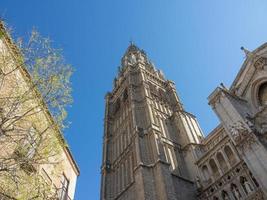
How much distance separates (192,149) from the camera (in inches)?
1047

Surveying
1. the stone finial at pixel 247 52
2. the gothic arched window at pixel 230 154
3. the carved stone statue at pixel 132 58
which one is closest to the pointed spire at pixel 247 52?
the stone finial at pixel 247 52

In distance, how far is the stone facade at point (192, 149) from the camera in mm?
16734

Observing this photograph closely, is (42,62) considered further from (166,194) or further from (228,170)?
(228,170)

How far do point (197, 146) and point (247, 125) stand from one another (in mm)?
11640

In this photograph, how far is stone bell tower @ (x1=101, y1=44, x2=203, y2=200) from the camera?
71.4 ft

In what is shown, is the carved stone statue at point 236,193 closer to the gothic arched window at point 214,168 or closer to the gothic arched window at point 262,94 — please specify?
the gothic arched window at point 214,168

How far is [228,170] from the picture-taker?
771 inches

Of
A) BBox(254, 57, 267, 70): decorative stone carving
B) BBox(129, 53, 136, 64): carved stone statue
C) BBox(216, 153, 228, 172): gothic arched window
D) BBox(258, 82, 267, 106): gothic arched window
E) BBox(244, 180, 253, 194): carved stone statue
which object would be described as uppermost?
BBox(129, 53, 136, 64): carved stone statue

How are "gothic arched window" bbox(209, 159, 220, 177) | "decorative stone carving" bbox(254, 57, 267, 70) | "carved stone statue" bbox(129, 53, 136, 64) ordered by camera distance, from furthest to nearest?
"carved stone statue" bbox(129, 53, 136, 64) < "gothic arched window" bbox(209, 159, 220, 177) < "decorative stone carving" bbox(254, 57, 267, 70)

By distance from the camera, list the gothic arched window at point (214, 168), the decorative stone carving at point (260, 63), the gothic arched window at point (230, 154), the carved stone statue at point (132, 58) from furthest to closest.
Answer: the carved stone statue at point (132, 58) → the gothic arched window at point (214, 168) → the gothic arched window at point (230, 154) → the decorative stone carving at point (260, 63)

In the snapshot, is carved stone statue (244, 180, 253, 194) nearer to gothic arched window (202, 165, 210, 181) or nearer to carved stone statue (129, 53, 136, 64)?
gothic arched window (202, 165, 210, 181)

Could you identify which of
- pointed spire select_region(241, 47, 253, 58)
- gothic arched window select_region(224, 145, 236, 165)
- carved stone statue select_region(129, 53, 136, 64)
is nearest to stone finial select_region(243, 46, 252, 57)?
pointed spire select_region(241, 47, 253, 58)

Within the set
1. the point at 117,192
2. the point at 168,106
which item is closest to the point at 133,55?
the point at 168,106

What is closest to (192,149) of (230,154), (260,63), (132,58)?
(230,154)
